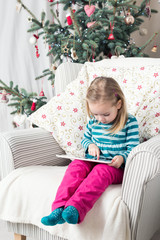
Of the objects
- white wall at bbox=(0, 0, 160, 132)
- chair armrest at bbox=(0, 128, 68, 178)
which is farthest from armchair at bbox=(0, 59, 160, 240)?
white wall at bbox=(0, 0, 160, 132)

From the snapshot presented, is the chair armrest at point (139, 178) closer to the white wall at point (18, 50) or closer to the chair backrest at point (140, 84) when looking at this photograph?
the chair backrest at point (140, 84)

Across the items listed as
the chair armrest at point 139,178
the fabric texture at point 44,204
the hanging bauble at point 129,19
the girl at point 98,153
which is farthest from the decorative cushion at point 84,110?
the hanging bauble at point 129,19

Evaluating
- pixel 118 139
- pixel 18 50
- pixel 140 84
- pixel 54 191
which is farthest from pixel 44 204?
pixel 18 50

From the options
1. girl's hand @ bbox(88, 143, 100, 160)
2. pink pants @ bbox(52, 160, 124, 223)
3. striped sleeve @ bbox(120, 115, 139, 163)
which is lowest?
pink pants @ bbox(52, 160, 124, 223)

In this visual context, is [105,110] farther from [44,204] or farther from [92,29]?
[92,29]

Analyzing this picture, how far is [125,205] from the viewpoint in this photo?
3.35 ft

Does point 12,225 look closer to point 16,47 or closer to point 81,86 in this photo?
point 81,86

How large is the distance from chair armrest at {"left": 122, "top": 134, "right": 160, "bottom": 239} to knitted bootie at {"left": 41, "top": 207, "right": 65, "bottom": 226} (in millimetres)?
242

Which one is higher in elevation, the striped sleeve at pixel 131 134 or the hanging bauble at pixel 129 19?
the hanging bauble at pixel 129 19

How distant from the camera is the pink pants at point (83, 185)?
1007 mm

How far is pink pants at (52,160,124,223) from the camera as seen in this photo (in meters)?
1.01

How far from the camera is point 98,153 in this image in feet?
4.11

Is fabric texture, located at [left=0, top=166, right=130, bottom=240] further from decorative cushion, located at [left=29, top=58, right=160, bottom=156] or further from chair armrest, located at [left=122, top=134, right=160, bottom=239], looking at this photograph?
decorative cushion, located at [left=29, top=58, right=160, bottom=156]

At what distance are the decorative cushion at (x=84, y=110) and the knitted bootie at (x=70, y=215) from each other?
501mm
